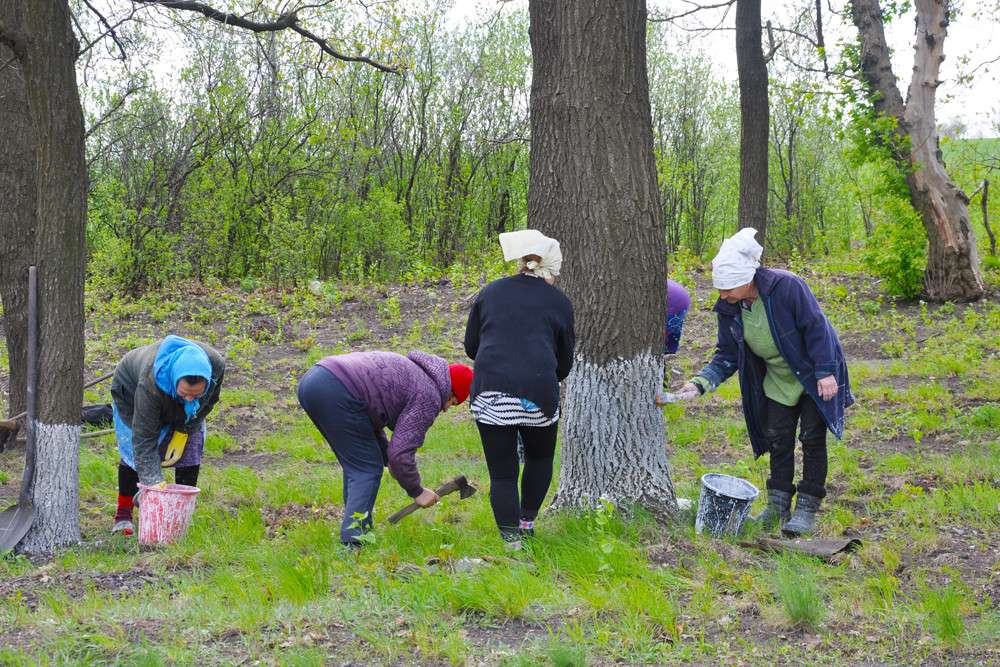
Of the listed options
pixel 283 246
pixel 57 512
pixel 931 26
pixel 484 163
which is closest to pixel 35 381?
pixel 57 512

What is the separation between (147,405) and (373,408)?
147 cm

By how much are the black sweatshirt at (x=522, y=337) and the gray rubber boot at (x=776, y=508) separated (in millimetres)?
1677

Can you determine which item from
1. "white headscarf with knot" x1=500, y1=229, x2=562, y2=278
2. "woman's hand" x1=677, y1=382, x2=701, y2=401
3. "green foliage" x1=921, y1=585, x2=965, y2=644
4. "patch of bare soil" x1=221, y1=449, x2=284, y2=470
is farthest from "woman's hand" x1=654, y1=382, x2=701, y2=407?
"patch of bare soil" x1=221, y1=449, x2=284, y2=470

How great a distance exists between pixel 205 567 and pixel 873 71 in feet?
39.0

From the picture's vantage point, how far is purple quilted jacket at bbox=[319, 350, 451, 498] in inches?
190

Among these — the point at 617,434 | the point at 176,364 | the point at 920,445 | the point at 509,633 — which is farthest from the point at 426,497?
the point at 920,445

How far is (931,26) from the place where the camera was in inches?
512

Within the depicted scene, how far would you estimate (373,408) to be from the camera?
496 centimetres

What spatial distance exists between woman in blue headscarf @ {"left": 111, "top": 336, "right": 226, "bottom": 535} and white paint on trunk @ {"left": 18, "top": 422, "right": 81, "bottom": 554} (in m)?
0.39

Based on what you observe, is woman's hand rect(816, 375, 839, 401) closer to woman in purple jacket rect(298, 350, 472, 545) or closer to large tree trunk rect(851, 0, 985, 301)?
woman in purple jacket rect(298, 350, 472, 545)

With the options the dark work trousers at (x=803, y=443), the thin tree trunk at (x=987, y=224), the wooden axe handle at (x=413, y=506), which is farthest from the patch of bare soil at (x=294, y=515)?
the thin tree trunk at (x=987, y=224)

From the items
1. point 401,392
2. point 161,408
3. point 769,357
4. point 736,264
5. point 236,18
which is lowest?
point 161,408

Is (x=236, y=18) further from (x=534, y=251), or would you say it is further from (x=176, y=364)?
(x=534, y=251)

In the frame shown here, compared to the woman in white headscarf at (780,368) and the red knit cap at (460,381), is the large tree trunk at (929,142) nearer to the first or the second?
the woman in white headscarf at (780,368)
